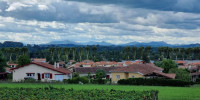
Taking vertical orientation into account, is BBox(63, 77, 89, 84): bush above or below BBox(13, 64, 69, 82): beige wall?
below

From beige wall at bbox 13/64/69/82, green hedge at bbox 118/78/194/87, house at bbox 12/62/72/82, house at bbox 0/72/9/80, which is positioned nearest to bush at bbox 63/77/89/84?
house at bbox 12/62/72/82

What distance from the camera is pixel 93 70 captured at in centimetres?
10169

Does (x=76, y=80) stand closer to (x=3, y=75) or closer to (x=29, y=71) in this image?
(x=29, y=71)

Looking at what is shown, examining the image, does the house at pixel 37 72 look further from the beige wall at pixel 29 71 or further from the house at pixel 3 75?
the house at pixel 3 75

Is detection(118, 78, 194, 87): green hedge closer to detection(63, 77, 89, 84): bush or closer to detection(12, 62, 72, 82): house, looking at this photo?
detection(63, 77, 89, 84): bush

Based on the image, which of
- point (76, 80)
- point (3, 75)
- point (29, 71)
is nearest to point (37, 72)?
point (29, 71)

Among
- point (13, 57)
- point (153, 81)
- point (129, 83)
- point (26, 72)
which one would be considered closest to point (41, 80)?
point (26, 72)

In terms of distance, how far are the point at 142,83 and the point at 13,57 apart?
15112 centimetres

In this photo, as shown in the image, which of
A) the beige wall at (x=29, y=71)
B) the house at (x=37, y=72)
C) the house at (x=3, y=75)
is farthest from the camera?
the house at (x=3, y=75)

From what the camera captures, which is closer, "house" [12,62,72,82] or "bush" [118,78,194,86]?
"bush" [118,78,194,86]

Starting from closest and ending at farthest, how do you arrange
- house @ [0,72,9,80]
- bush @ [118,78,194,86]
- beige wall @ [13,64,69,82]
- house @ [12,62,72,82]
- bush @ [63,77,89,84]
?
bush @ [118,78,194,86], bush @ [63,77,89,84], house @ [12,62,72,82], beige wall @ [13,64,69,82], house @ [0,72,9,80]

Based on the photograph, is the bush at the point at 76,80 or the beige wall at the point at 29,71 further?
the beige wall at the point at 29,71

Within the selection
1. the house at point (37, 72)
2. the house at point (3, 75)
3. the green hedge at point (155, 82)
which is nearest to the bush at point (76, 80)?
the house at point (37, 72)

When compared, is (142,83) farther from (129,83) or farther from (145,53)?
(145,53)
